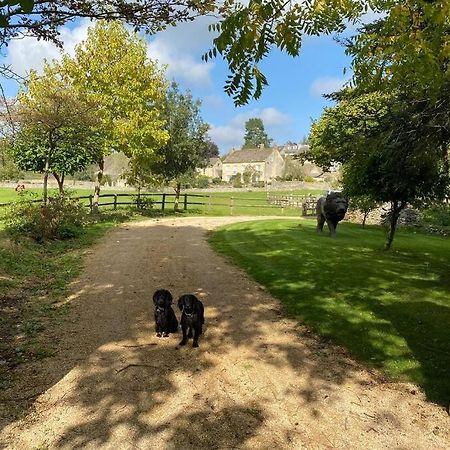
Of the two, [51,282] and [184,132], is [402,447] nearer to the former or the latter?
[51,282]

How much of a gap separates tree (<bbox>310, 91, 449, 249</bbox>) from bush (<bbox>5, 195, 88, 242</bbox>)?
10381 millimetres

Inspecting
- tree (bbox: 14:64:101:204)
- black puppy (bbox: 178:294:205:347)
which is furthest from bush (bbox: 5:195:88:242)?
black puppy (bbox: 178:294:205:347)

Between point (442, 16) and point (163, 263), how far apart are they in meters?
10.2

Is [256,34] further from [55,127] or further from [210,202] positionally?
[210,202]

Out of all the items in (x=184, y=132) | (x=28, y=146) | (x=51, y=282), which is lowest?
(x=51, y=282)

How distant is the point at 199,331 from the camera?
6586mm

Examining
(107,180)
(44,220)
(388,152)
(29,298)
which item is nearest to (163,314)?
(29,298)

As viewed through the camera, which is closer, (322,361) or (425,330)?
(322,361)

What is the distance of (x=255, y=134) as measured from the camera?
146875mm

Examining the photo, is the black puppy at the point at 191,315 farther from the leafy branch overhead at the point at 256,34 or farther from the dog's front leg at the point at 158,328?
the leafy branch overhead at the point at 256,34

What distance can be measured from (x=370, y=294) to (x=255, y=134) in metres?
142

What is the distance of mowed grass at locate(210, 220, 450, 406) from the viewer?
6367mm

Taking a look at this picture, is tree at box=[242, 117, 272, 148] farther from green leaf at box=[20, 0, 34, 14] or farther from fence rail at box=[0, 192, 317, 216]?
green leaf at box=[20, 0, 34, 14]

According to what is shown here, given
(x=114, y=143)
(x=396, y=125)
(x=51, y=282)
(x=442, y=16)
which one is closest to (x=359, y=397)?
(x=442, y=16)
